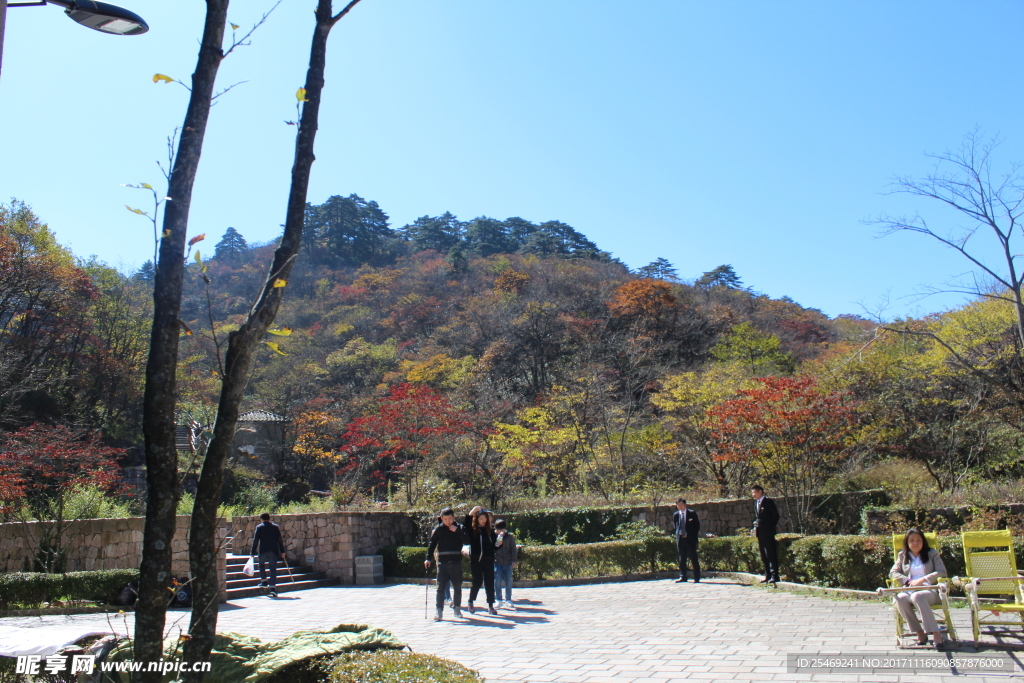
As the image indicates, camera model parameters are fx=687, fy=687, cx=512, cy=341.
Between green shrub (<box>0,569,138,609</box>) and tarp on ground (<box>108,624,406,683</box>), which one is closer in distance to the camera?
tarp on ground (<box>108,624,406,683</box>)

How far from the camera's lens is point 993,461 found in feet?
58.3

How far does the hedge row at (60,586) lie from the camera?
9.64 metres

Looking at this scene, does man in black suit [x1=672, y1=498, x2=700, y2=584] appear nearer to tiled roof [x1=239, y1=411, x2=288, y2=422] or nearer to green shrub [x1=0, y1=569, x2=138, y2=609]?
green shrub [x1=0, y1=569, x2=138, y2=609]

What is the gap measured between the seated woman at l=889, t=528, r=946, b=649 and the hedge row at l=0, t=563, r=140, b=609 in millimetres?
10325

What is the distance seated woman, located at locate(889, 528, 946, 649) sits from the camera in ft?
18.8

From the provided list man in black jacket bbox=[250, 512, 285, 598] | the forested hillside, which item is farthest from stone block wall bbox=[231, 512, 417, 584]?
the forested hillside

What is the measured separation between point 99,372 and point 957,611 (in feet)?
86.2

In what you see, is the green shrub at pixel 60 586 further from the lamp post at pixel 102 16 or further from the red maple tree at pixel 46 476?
the lamp post at pixel 102 16

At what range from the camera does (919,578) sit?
20.2 ft

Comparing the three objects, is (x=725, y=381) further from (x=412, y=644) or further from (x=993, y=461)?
(x=412, y=644)

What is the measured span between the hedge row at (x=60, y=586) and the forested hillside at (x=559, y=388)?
414 centimetres

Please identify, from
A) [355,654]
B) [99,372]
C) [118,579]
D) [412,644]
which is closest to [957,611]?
[412,644]

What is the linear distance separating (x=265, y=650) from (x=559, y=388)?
747 inches

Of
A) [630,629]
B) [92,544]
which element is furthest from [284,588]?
[630,629]
